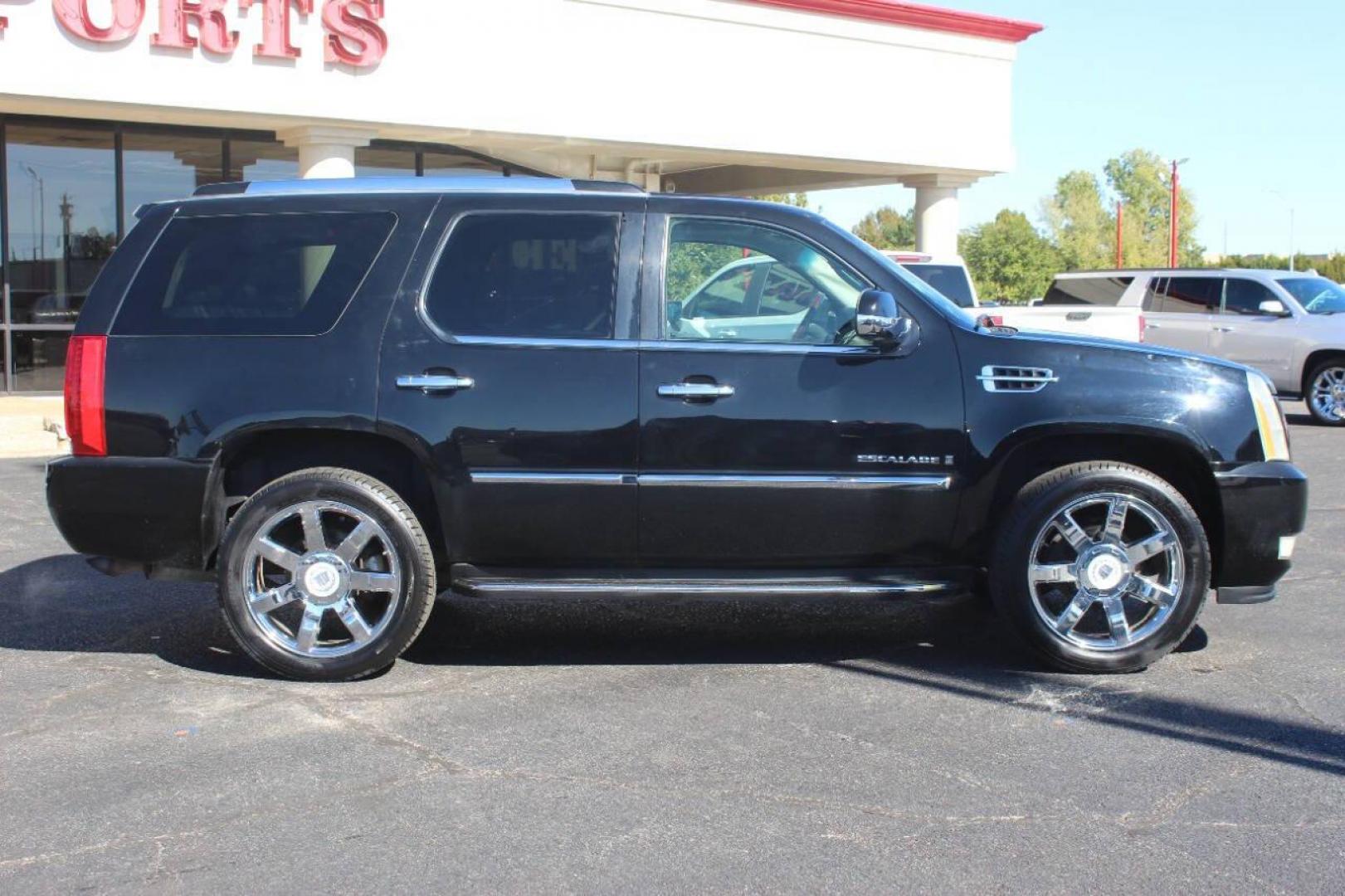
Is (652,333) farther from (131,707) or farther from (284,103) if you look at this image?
(284,103)

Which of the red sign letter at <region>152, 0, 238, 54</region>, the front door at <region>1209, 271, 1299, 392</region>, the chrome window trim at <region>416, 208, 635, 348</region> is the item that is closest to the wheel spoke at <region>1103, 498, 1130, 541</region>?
the chrome window trim at <region>416, 208, 635, 348</region>

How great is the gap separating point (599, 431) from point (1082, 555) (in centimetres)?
195

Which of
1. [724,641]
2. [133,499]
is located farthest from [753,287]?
[133,499]

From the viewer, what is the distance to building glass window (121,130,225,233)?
18609 millimetres

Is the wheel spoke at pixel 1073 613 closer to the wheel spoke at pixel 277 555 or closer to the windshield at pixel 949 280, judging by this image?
the wheel spoke at pixel 277 555

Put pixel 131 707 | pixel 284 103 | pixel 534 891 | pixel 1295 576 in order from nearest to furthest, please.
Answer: pixel 534 891 < pixel 131 707 < pixel 1295 576 < pixel 284 103

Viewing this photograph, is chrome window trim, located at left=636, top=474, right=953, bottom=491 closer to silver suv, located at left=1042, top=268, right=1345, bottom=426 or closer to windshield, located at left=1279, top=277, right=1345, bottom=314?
silver suv, located at left=1042, top=268, right=1345, bottom=426

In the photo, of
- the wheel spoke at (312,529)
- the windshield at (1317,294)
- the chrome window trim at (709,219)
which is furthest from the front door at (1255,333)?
the wheel spoke at (312,529)

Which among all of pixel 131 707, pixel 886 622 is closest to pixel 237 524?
pixel 131 707

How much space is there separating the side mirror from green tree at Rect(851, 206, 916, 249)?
106 meters

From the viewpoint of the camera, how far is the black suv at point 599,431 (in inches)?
215

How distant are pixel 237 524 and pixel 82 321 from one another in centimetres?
103

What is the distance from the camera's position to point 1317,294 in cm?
1764

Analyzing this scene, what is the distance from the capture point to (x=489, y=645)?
6.16 meters
